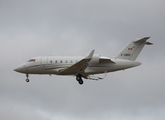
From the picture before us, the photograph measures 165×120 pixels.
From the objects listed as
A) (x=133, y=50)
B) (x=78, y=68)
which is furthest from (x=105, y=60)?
(x=133, y=50)

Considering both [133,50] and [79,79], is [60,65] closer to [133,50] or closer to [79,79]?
[79,79]

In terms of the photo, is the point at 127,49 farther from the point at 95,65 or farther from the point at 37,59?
the point at 37,59

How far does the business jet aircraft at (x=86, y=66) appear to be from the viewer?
4638cm

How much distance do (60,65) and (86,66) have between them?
3.74 meters

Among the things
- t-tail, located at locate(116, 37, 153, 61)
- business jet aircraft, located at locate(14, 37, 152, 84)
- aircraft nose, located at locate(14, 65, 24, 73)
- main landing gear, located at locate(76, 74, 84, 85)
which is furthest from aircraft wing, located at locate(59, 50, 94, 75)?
aircraft nose, located at locate(14, 65, 24, 73)

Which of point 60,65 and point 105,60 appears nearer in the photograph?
point 105,60

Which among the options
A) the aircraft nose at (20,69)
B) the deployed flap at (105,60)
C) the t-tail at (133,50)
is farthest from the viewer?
the aircraft nose at (20,69)

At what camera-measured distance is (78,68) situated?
45656 millimetres

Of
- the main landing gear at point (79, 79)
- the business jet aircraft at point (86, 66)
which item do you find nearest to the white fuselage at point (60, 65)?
the business jet aircraft at point (86, 66)

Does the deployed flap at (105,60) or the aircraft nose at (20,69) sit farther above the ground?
the deployed flap at (105,60)

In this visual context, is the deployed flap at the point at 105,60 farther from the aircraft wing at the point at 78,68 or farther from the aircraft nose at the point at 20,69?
the aircraft nose at the point at 20,69

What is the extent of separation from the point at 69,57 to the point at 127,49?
743 cm

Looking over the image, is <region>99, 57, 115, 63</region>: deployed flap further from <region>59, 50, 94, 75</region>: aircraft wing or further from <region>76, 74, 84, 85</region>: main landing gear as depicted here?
<region>76, 74, 84, 85</region>: main landing gear

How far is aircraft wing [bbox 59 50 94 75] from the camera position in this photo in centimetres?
4390
